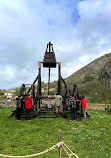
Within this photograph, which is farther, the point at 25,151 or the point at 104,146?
the point at 104,146

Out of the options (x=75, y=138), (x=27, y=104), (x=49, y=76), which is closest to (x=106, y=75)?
(x=49, y=76)

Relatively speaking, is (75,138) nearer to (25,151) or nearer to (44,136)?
(44,136)

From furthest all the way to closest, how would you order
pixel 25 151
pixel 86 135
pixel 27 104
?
pixel 27 104 → pixel 86 135 → pixel 25 151

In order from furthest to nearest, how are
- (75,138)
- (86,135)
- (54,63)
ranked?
(54,63), (86,135), (75,138)

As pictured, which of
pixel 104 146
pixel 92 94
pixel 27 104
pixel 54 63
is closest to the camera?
pixel 104 146

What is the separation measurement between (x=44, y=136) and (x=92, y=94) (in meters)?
25.2

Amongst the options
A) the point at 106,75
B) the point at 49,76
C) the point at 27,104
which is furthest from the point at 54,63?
the point at 106,75

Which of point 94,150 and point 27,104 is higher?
point 27,104

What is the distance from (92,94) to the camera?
102ft

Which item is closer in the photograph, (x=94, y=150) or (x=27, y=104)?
(x=94, y=150)

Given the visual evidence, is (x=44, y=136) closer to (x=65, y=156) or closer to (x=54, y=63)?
Answer: (x=65, y=156)

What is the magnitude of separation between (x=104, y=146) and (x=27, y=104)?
715 centimetres

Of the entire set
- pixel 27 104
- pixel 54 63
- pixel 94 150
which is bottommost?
pixel 94 150

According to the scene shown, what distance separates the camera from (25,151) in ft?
17.9
